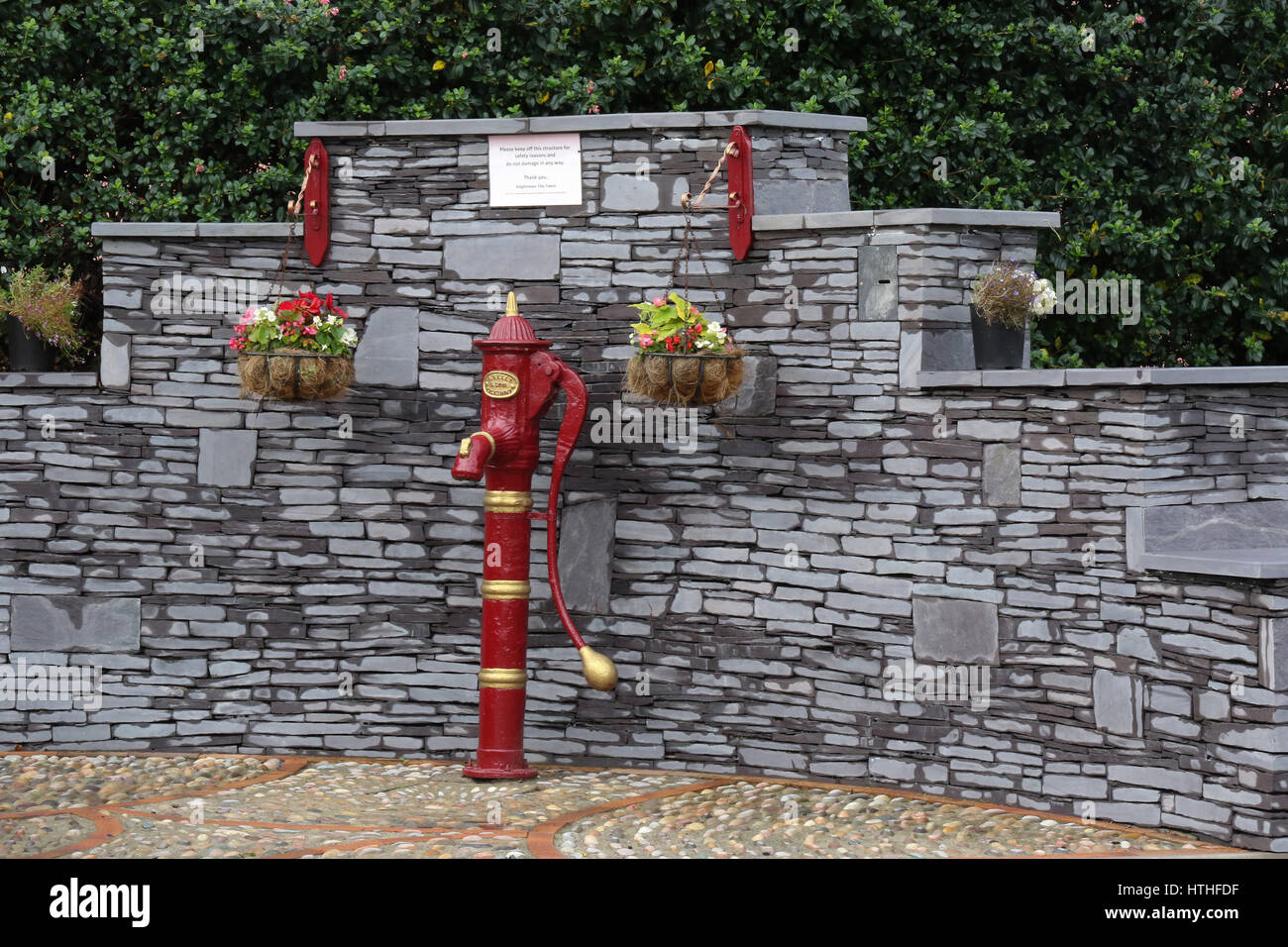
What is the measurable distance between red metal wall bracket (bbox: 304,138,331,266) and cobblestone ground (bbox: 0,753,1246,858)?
8.75 ft

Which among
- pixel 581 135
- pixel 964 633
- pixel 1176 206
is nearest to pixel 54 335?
pixel 581 135

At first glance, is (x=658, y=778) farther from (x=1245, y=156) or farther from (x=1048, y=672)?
(x=1245, y=156)

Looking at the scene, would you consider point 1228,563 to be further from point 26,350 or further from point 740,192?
point 26,350

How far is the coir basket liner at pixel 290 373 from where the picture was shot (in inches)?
289

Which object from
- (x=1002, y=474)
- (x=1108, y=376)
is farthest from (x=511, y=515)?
(x=1108, y=376)

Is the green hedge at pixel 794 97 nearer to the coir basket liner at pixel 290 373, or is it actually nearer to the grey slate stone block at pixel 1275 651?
the coir basket liner at pixel 290 373

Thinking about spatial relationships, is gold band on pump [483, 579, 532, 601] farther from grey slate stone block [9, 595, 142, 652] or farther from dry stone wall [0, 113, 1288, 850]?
grey slate stone block [9, 595, 142, 652]

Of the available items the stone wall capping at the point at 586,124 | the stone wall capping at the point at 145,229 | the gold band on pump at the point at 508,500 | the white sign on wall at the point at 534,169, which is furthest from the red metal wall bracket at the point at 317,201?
the gold band on pump at the point at 508,500

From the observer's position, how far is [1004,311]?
7.03 m

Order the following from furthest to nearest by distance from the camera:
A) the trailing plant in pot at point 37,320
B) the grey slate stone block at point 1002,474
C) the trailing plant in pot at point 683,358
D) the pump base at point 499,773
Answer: the trailing plant in pot at point 37,320, the pump base at point 499,773, the trailing plant in pot at point 683,358, the grey slate stone block at point 1002,474

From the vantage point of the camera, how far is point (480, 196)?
25.5 feet

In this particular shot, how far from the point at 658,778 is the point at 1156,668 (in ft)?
8.04

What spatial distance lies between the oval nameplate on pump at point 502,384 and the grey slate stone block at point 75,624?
234cm
